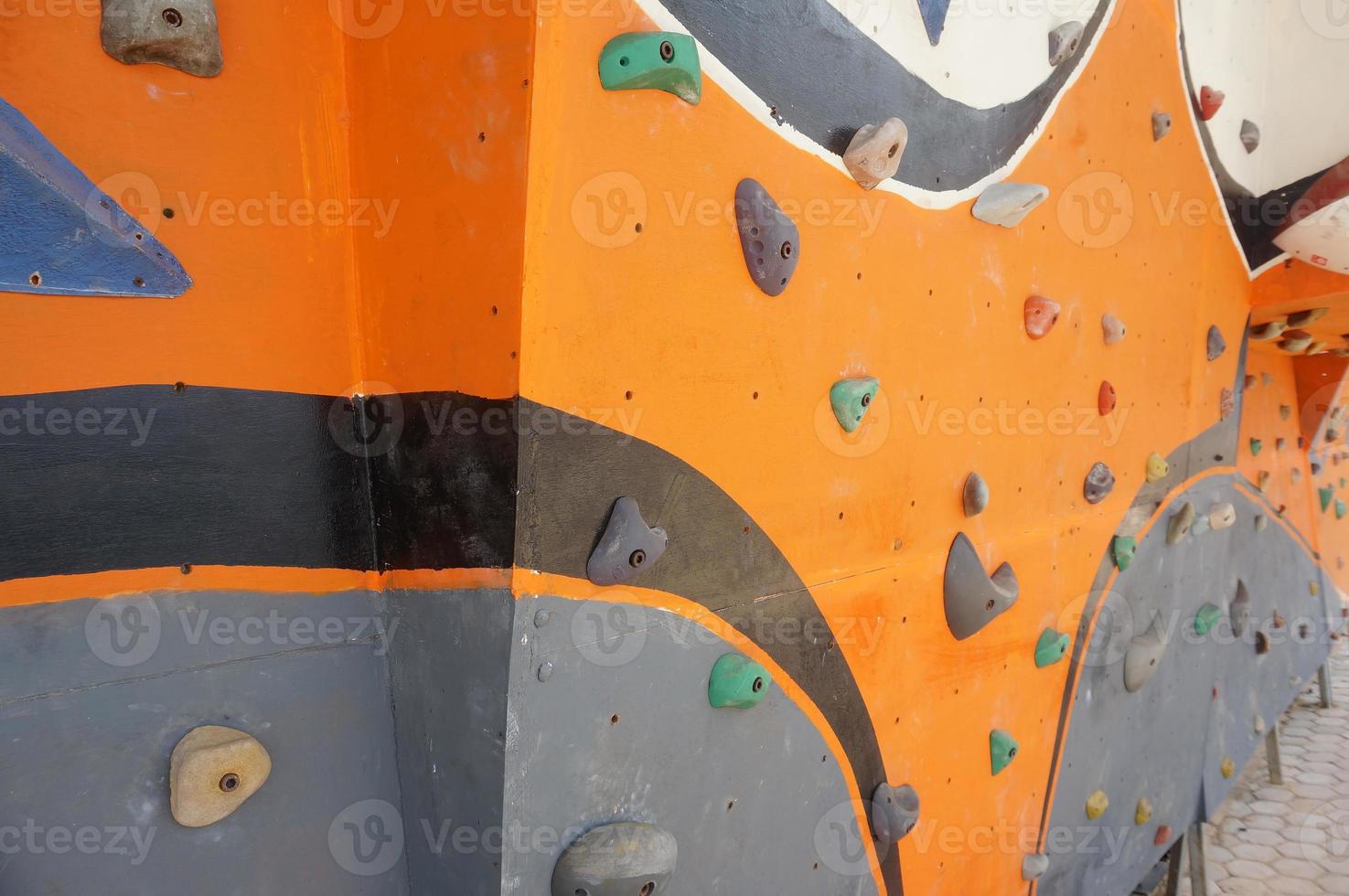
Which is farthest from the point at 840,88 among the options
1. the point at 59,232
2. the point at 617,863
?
the point at 617,863

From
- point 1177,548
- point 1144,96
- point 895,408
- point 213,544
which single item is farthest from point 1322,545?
point 213,544

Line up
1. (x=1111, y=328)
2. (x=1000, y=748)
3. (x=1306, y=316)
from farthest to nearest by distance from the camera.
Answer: (x=1306, y=316) → (x=1111, y=328) → (x=1000, y=748)

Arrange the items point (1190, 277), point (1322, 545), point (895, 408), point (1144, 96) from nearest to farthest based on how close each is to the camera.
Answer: point (895, 408) → point (1144, 96) → point (1190, 277) → point (1322, 545)

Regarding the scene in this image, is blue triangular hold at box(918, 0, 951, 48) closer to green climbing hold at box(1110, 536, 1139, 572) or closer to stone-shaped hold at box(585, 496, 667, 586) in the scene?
stone-shaped hold at box(585, 496, 667, 586)

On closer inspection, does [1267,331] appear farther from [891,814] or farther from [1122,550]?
[891,814]

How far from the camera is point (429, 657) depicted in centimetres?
106

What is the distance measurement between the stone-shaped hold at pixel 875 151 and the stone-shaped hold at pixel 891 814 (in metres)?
1.07

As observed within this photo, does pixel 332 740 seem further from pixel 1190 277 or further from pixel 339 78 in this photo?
pixel 1190 277

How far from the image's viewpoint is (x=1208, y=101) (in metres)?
2.37

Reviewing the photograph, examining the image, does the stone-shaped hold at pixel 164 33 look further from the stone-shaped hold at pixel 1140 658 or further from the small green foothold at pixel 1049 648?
the stone-shaped hold at pixel 1140 658

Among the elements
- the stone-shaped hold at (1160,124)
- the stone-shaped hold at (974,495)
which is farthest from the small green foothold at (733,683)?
the stone-shaped hold at (1160,124)

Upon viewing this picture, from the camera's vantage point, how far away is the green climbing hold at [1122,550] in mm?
2246

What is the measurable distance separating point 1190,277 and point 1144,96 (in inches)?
24.1

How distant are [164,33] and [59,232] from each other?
9.5 inches
